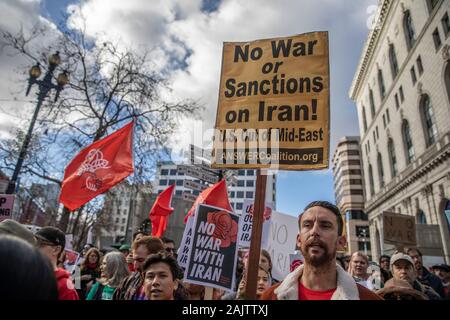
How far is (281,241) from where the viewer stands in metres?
5.60

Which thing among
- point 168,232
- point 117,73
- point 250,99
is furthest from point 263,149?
point 168,232

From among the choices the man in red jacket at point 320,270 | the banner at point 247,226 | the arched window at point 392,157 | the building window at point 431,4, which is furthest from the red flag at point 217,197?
the arched window at point 392,157

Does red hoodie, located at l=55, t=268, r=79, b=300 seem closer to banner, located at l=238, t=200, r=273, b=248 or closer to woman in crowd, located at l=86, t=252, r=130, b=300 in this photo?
woman in crowd, located at l=86, t=252, r=130, b=300

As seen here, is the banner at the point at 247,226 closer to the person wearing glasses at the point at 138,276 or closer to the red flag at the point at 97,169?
the person wearing glasses at the point at 138,276

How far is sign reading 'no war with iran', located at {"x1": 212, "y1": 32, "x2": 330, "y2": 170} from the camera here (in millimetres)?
2852

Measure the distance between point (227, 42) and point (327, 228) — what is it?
2.57m

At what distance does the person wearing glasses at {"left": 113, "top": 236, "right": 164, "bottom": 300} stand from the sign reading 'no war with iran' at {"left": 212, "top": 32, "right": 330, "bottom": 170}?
5.18 ft

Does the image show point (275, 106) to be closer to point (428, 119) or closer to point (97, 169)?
point (97, 169)

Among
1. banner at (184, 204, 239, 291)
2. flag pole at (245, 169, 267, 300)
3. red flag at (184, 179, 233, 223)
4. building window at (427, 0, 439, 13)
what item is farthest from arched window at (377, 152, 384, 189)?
flag pole at (245, 169, 267, 300)

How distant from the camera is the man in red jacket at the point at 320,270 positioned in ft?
5.86
